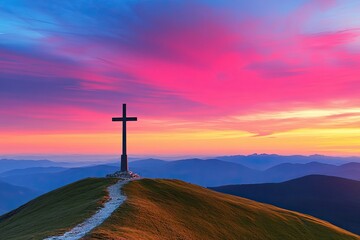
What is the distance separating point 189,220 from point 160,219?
618cm

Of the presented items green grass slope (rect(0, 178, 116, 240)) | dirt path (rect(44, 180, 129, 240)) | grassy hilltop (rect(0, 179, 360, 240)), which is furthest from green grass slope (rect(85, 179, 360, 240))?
green grass slope (rect(0, 178, 116, 240))

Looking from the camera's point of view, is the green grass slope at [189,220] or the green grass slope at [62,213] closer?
the green grass slope at [62,213]

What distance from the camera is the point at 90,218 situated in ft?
110

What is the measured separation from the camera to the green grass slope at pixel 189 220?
107 feet

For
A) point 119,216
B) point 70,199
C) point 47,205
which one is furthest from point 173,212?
point 47,205

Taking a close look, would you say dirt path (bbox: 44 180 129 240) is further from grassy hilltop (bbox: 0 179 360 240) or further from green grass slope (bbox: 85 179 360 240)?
green grass slope (bbox: 85 179 360 240)

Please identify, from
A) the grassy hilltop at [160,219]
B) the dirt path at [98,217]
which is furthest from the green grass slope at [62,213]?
the dirt path at [98,217]

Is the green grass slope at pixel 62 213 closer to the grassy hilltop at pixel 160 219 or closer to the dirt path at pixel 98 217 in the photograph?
the grassy hilltop at pixel 160 219

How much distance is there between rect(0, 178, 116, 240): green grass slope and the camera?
32094 millimetres

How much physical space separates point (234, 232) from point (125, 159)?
28609mm

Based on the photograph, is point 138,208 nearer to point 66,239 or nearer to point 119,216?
point 119,216

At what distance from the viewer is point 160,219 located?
3791 centimetres

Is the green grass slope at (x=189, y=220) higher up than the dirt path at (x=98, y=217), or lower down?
lower down

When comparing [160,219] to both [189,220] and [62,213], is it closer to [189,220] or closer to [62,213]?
[189,220]
